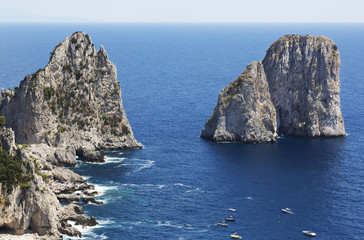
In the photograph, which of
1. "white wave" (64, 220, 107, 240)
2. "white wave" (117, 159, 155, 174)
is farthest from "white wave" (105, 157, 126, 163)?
"white wave" (64, 220, 107, 240)

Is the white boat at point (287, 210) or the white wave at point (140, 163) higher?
the white wave at point (140, 163)

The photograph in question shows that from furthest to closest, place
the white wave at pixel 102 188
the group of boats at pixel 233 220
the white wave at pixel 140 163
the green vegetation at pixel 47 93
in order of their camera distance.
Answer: the green vegetation at pixel 47 93
the white wave at pixel 140 163
the white wave at pixel 102 188
the group of boats at pixel 233 220

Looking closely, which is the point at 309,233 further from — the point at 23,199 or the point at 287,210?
the point at 23,199

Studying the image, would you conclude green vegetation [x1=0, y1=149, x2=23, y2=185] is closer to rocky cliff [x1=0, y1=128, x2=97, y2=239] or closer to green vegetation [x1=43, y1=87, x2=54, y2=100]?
rocky cliff [x1=0, y1=128, x2=97, y2=239]

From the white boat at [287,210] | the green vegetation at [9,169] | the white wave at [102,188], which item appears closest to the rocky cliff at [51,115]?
the white wave at [102,188]

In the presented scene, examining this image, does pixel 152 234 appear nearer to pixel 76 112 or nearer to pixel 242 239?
pixel 242 239

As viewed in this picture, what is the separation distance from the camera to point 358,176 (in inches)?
7101

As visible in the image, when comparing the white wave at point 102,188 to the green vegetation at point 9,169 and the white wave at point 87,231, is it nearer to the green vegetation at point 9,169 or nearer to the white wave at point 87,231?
the white wave at point 87,231

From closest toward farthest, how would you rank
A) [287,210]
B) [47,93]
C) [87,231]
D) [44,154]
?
[87,231] < [287,210] < [44,154] < [47,93]

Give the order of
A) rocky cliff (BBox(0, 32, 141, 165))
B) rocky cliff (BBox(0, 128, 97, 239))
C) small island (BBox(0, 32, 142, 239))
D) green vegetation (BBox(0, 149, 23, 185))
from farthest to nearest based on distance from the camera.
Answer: rocky cliff (BBox(0, 32, 141, 165))
small island (BBox(0, 32, 142, 239))
green vegetation (BBox(0, 149, 23, 185))
rocky cliff (BBox(0, 128, 97, 239))

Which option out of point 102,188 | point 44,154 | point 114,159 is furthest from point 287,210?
point 44,154

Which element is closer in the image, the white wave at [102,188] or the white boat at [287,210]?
the white boat at [287,210]

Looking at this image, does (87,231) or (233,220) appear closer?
(87,231)

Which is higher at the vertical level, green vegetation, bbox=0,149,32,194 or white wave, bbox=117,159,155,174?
green vegetation, bbox=0,149,32,194
